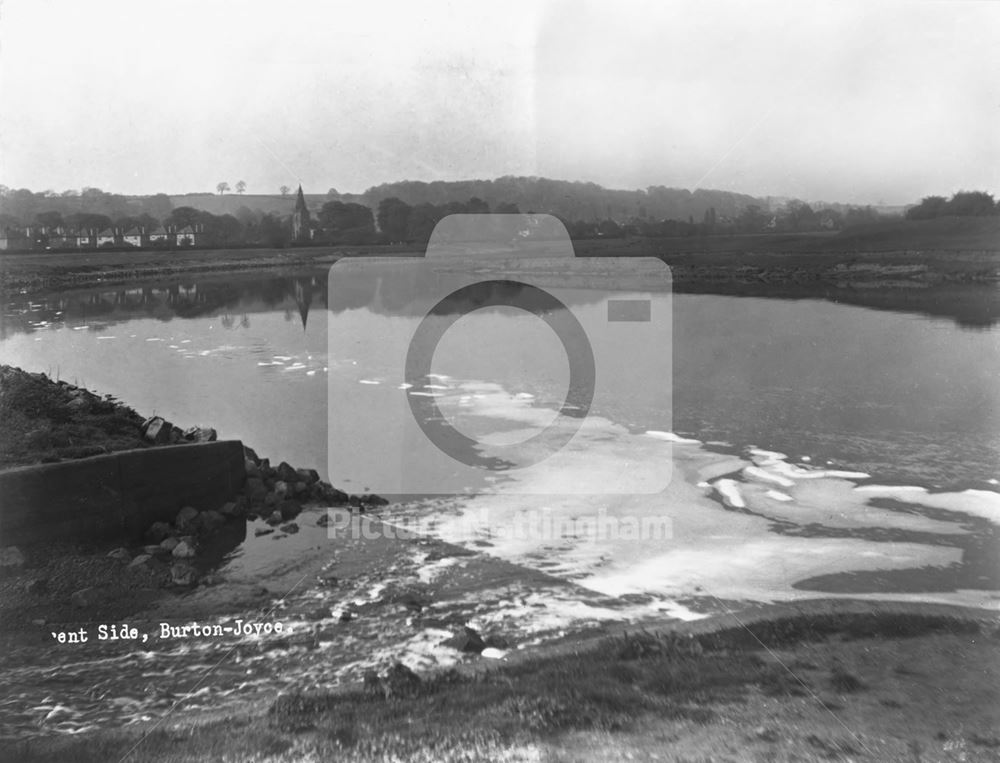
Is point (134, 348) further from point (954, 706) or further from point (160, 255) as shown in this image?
point (160, 255)

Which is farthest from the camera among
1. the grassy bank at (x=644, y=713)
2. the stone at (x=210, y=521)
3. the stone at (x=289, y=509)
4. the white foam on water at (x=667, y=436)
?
the white foam on water at (x=667, y=436)

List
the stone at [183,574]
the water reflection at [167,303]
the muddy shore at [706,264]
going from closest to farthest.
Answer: the stone at [183,574] < the water reflection at [167,303] < the muddy shore at [706,264]

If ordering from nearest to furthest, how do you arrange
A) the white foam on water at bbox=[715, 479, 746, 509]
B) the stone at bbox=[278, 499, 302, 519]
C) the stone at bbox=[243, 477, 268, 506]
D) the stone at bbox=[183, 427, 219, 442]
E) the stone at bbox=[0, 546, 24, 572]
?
the stone at bbox=[0, 546, 24, 572], the stone at bbox=[278, 499, 302, 519], the stone at bbox=[243, 477, 268, 506], the white foam on water at bbox=[715, 479, 746, 509], the stone at bbox=[183, 427, 219, 442]

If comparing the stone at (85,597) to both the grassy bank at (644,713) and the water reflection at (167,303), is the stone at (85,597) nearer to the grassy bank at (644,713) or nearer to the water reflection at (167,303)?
the grassy bank at (644,713)

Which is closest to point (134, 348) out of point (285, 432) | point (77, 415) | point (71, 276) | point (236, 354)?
point (236, 354)

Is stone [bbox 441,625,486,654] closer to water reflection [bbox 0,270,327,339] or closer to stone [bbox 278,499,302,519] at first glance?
stone [bbox 278,499,302,519]

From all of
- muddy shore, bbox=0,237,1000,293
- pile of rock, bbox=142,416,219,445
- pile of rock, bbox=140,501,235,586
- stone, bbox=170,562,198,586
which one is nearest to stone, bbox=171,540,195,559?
pile of rock, bbox=140,501,235,586

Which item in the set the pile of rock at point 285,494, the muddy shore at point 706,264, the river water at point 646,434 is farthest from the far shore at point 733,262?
the pile of rock at point 285,494
